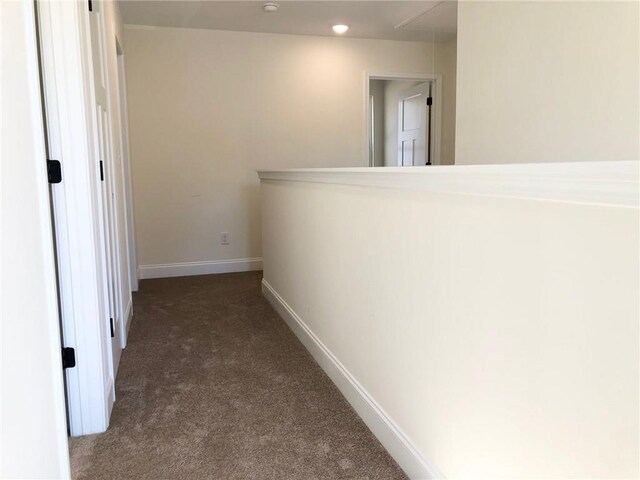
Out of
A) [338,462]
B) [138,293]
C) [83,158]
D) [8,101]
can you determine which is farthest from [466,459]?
[138,293]

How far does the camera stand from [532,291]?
1.00 meters

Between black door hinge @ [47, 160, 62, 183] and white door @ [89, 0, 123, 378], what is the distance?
1.16 ft

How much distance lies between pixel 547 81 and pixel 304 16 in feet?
7.93

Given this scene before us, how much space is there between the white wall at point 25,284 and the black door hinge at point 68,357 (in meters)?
0.53

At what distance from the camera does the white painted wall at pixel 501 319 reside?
825mm

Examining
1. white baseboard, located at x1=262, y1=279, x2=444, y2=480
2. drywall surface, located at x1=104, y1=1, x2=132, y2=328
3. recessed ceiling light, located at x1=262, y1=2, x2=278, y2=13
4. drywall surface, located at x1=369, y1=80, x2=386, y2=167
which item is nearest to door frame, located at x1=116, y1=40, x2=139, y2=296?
drywall surface, located at x1=104, y1=1, x2=132, y2=328

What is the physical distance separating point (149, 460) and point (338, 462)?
0.63 metres

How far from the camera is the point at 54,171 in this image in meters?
1.71

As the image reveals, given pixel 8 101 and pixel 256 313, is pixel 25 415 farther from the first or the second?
pixel 256 313

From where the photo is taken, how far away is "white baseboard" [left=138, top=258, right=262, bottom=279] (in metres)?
4.56

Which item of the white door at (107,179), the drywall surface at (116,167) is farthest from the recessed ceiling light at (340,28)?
the white door at (107,179)

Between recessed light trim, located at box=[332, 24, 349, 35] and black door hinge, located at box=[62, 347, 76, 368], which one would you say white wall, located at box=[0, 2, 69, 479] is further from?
recessed light trim, located at box=[332, 24, 349, 35]

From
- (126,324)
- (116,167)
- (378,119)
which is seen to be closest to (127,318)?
(126,324)

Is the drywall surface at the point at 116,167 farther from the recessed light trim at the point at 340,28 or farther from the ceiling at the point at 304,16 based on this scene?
the recessed light trim at the point at 340,28
